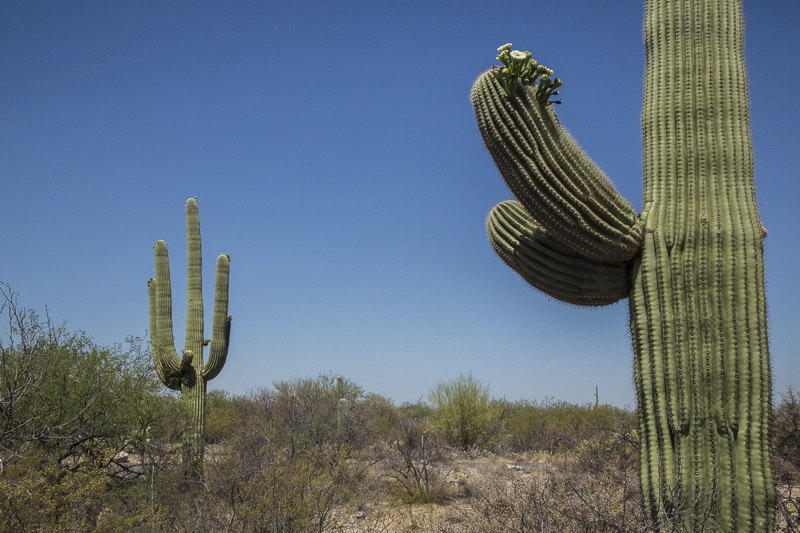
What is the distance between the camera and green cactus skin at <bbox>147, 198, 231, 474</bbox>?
446 inches

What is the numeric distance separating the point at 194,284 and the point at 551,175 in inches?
363

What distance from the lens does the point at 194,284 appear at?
39.6 feet

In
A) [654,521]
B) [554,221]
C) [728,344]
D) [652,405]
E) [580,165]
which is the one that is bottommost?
[654,521]

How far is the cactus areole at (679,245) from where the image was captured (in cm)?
434

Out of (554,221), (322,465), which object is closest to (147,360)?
(322,465)

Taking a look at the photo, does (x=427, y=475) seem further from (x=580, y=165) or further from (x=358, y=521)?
(x=580, y=165)

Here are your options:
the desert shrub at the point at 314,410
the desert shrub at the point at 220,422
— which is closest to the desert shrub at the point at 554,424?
the desert shrub at the point at 314,410

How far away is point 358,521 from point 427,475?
2.03 metres

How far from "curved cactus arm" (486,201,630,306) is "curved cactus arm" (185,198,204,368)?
25.3 feet

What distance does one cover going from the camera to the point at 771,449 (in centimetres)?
435

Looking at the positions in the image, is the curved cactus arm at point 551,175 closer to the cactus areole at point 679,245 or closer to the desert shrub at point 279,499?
Result: the cactus areole at point 679,245

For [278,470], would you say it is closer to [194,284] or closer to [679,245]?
[679,245]

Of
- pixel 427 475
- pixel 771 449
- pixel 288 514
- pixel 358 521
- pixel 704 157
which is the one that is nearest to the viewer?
pixel 771 449

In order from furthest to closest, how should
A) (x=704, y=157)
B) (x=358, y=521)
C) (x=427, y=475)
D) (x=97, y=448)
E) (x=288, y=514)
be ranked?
1. (x=427, y=475)
2. (x=97, y=448)
3. (x=358, y=521)
4. (x=288, y=514)
5. (x=704, y=157)
